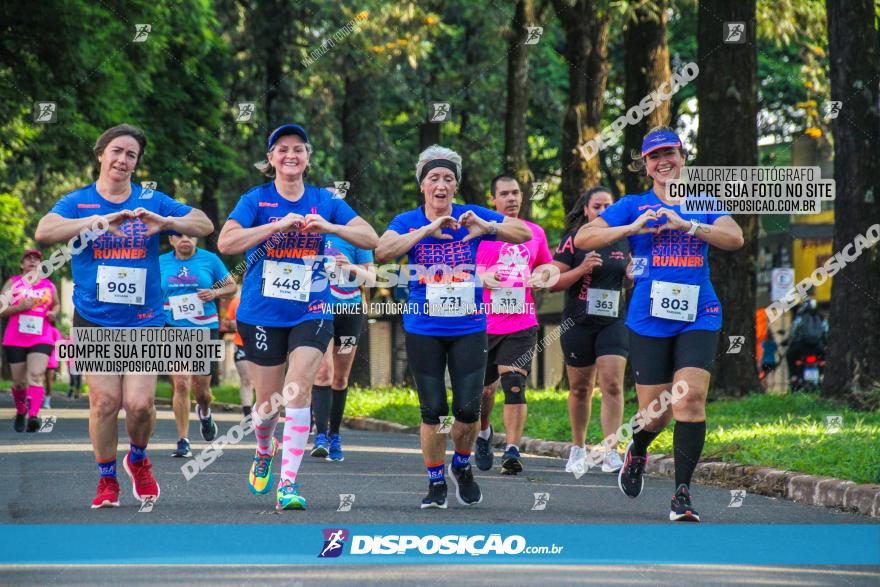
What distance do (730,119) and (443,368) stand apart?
1072cm

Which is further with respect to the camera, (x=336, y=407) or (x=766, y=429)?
(x=766, y=429)

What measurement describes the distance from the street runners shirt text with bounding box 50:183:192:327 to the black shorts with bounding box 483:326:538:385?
12.3 ft

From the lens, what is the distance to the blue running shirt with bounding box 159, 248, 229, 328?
13.6 m

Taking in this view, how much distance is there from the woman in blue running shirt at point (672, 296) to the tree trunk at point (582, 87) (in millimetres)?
13258

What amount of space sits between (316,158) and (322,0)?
3314 millimetres

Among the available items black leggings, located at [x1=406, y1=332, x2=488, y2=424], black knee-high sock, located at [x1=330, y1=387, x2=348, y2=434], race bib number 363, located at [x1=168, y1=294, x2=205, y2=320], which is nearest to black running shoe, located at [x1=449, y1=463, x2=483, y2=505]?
black leggings, located at [x1=406, y1=332, x2=488, y2=424]

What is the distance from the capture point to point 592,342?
11.9 metres

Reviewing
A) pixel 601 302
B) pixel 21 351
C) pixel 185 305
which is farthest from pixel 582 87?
pixel 601 302

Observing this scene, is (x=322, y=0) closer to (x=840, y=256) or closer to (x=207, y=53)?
Answer: (x=207, y=53)

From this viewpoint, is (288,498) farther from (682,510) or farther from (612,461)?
(612,461)

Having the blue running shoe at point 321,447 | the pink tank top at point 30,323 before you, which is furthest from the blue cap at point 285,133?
the pink tank top at point 30,323

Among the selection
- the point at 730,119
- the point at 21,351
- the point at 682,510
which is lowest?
the point at 682,510

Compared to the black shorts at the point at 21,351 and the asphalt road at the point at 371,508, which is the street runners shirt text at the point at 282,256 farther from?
the black shorts at the point at 21,351

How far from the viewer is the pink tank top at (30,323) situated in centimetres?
1689
